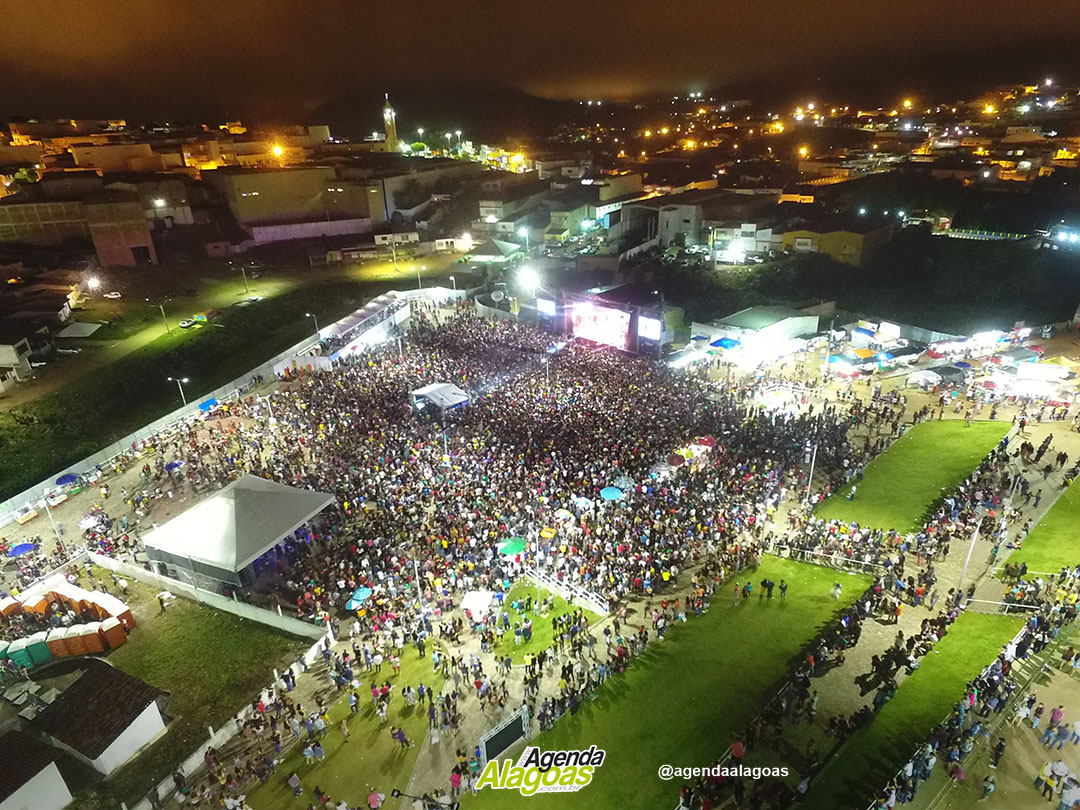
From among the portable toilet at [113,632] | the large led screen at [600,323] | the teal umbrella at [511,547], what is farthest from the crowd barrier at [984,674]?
the large led screen at [600,323]

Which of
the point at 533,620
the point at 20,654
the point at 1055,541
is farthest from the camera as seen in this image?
the point at 1055,541

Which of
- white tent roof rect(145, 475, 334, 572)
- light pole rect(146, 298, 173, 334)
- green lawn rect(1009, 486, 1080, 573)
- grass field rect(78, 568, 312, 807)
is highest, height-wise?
light pole rect(146, 298, 173, 334)

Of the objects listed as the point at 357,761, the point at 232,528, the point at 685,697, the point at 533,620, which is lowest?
the point at 357,761

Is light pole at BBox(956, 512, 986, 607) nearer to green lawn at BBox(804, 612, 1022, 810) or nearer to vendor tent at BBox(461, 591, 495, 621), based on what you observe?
green lawn at BBox(804, 612, 1022, 810)

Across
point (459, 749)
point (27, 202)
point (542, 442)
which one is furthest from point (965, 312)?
point (27, 202)

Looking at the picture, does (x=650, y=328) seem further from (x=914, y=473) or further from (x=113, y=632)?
(x=113, y=632)

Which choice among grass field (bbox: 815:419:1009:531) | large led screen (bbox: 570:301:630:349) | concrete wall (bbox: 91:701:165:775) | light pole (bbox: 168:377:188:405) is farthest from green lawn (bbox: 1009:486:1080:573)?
light pole (bbox: 168:377:188:405)

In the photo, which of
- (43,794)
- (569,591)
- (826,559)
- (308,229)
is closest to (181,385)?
(43,794)
